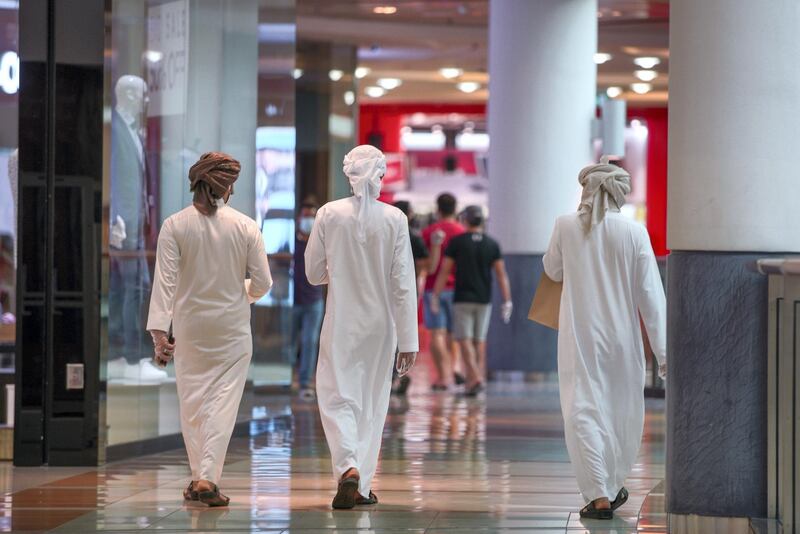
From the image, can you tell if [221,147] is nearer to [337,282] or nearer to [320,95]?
[337,282]

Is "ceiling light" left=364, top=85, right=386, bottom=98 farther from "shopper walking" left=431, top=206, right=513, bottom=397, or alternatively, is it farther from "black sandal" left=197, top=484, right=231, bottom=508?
"black sandal" left=197, top=484, right=231, bottom=508

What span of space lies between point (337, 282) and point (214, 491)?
3.77 ft

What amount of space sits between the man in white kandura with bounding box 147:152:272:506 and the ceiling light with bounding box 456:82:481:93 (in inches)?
748

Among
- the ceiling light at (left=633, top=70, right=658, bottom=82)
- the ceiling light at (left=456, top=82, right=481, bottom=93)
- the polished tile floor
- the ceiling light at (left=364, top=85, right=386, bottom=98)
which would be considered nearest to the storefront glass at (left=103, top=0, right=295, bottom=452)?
the polished tile floor

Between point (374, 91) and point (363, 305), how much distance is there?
20.8 m

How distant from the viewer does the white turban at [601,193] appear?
7047 millimetres

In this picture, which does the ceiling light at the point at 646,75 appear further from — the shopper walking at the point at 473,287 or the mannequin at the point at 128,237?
the mannequin at the point at 128,237

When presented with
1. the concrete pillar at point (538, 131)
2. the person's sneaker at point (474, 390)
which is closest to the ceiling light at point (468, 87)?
the concrete pillar at point (538, 131)

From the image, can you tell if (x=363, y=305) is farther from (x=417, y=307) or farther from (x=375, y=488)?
(x=375, y=488)

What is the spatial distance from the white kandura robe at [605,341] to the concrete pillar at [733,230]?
88cm

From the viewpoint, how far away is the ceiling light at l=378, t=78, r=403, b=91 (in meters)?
25.7

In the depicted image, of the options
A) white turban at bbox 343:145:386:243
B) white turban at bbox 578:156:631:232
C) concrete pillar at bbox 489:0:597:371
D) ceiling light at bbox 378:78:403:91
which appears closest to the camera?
white turban at bbox 578:156:631:232

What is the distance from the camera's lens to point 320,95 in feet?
72.8

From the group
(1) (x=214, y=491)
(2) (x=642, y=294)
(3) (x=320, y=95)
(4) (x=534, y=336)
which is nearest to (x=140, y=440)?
(1) (x=214, y=491)
